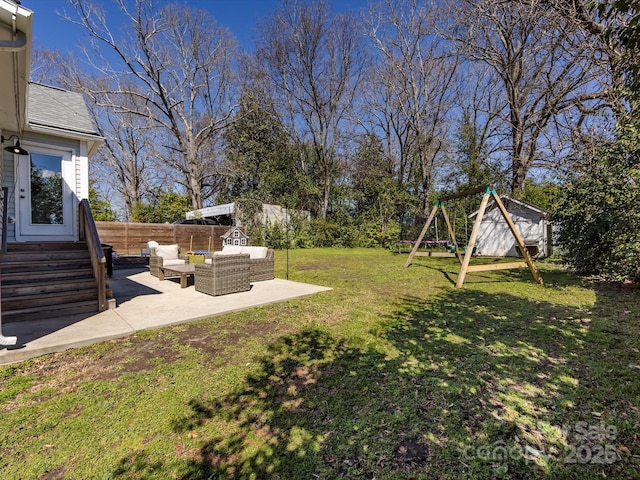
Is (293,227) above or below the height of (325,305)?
above

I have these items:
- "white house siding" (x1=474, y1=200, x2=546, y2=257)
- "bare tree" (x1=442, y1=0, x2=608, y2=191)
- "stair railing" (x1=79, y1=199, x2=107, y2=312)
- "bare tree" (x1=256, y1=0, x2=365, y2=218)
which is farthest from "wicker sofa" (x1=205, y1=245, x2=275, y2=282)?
"bare tree" (x1=256, y1=0, x2=365, y2=218)

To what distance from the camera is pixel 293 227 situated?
18.9 metres

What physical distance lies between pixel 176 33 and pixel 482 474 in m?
A: 22.4

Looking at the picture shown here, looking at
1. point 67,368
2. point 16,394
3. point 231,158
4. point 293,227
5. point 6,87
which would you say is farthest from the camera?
point 231,158

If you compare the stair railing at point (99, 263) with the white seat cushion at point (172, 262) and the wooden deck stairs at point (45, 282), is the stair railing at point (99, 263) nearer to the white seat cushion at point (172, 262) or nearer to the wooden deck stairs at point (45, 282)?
the wooden deck stairs at point (45, 282)

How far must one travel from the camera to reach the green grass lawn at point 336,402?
185 centimetres

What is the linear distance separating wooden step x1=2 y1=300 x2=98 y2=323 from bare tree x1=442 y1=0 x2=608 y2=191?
1332 centimetres

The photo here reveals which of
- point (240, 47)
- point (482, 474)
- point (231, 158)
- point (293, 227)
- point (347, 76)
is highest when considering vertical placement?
point (240, 47)

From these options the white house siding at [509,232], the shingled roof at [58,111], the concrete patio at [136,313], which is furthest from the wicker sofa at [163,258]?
the white house siding at [509,232]

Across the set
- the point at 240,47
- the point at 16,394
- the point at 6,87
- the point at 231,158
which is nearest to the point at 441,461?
the point at 16,394

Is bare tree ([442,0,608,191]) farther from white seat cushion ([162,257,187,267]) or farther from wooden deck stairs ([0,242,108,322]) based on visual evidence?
wooden deck stairs ([0,242,108,322])

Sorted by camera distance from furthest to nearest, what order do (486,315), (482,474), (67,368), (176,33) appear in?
(176,33)
(486,315)
(67,368)
(482,474)

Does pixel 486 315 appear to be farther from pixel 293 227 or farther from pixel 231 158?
pixel 231 158

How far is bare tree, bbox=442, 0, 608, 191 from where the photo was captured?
1040 centimetres
